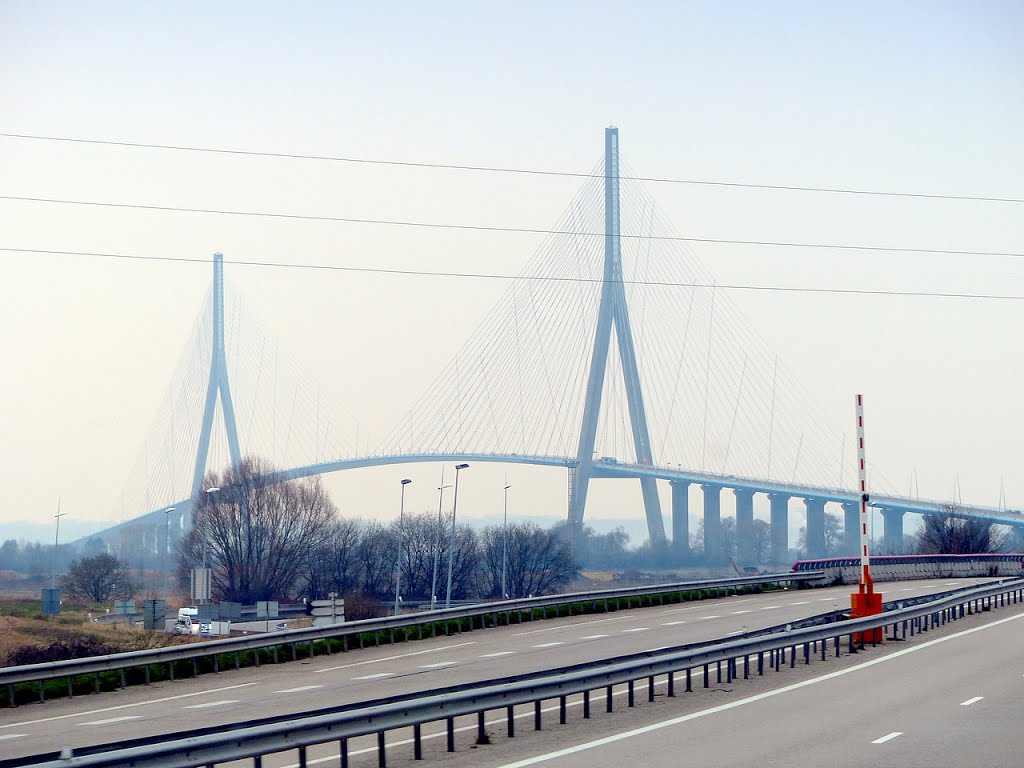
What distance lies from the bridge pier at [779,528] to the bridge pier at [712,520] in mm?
5938

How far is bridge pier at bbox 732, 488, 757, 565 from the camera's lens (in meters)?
92.5

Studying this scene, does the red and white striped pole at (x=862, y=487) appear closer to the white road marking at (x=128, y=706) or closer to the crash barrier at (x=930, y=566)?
the white road marking at (x=128, y=706)

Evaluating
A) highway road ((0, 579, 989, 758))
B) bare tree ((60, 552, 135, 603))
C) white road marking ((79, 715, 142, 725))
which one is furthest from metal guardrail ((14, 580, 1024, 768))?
bare tree ((60, 552, 135, 603))

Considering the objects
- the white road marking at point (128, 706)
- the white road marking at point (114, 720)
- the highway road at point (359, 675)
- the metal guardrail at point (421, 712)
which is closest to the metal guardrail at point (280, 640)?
the highway road at point (359, 675)

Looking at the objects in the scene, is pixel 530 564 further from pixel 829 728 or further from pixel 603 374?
pixel 829 728

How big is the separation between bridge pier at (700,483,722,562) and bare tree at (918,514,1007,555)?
40.5ft

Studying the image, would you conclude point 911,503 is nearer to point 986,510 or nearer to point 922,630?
point 986,510

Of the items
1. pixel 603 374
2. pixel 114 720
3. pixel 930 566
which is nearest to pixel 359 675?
pixel 114 720

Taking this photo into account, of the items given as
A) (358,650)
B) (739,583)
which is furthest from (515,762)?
(739,583)

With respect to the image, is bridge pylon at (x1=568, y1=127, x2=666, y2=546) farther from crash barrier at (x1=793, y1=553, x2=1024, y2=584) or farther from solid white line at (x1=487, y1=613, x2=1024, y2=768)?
solid white line at (x1=487, y1=613, x2=1024, y2=768)

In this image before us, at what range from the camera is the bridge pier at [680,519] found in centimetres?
9256

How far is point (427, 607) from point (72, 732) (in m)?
62.3

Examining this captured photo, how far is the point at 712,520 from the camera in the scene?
91375 millimetres

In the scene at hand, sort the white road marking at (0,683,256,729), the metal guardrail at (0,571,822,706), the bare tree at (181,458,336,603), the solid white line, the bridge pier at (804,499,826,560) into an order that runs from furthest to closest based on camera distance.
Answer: the bridge pier at (804,499,826,560) → the bare tree at (181,458,336,603) → the metal guardrail at (0,571,822,706) → the white road marking at (0,683,256,729) → the solid white line
